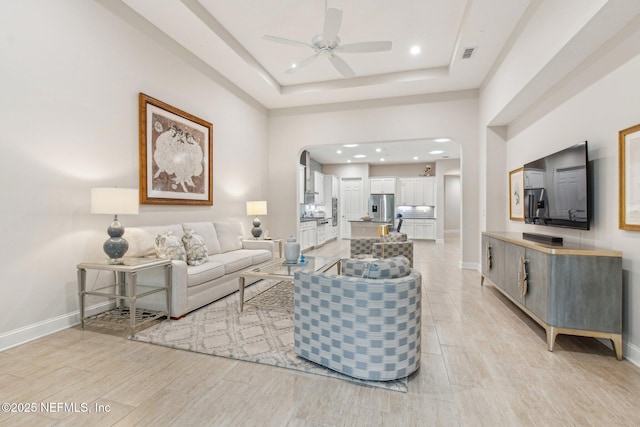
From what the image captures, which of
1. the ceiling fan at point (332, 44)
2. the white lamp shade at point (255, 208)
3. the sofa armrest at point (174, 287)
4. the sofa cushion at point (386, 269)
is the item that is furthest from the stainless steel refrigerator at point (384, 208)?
the sofa cushion at point (386, 269)

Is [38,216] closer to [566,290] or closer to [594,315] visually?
[566,290]

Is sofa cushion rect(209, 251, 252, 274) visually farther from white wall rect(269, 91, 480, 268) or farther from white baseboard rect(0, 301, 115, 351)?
→ white wall rect(269, 91, 480, 268)

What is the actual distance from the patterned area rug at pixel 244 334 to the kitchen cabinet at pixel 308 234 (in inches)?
152

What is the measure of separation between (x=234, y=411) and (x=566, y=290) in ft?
8.49

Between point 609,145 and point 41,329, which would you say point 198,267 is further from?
point 609,145

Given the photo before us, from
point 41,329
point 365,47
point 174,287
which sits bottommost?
point 41,329

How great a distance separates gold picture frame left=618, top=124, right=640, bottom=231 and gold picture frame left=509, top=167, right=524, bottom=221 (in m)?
1.86

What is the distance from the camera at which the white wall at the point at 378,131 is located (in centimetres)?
563

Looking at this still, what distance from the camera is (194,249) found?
143 inches

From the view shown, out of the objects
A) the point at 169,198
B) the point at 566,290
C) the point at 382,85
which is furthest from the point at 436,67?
the point at 169,198

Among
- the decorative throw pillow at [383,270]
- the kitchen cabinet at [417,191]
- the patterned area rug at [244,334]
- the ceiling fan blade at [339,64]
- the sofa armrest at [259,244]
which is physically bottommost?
the patterned area rug at [244,334]

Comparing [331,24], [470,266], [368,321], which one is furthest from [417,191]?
[368,321]

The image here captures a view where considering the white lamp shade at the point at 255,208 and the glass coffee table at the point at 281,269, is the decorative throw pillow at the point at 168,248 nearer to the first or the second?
the glass coffee table at the point at 281,269

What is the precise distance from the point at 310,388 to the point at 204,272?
1.96 meters
